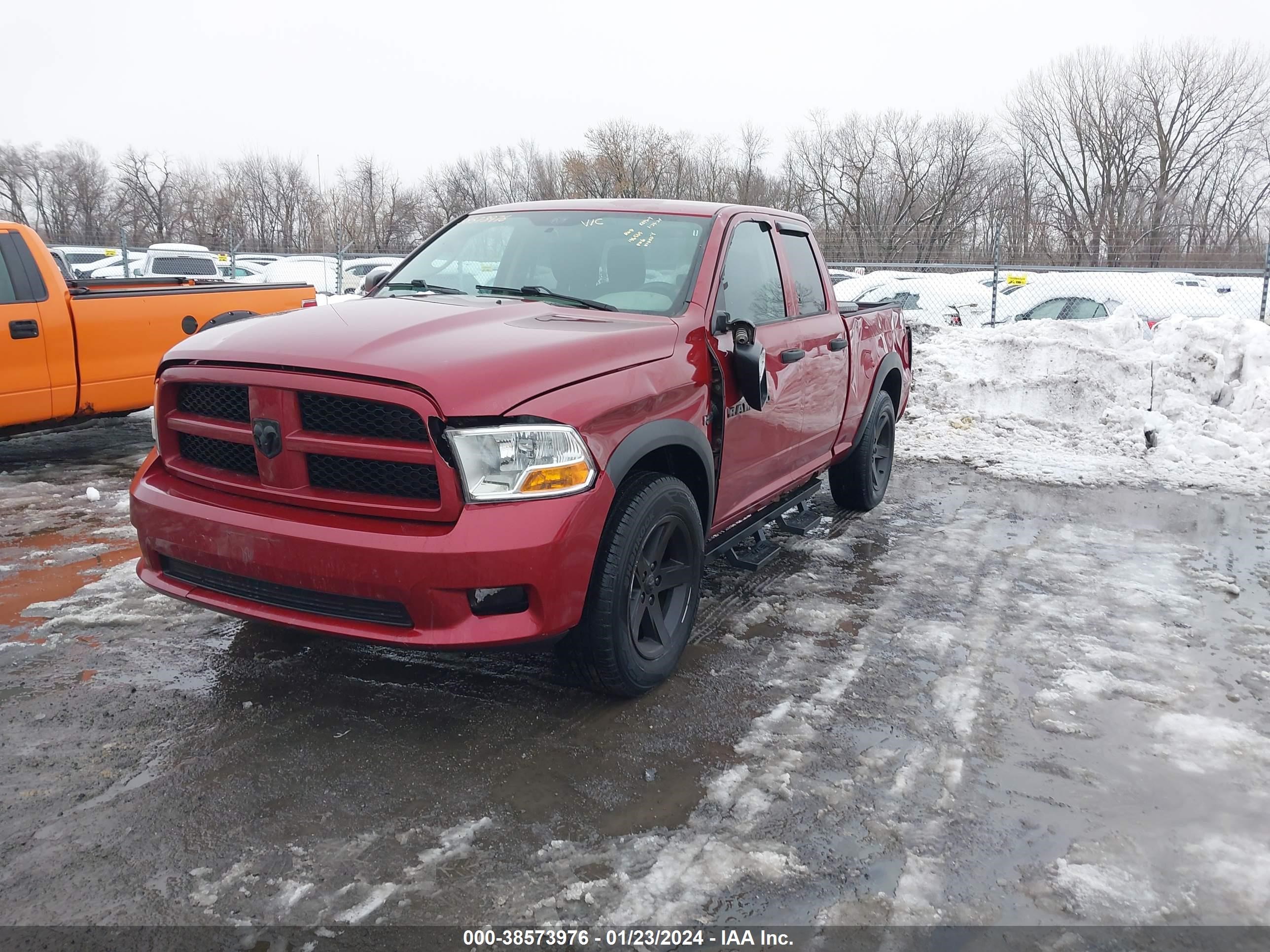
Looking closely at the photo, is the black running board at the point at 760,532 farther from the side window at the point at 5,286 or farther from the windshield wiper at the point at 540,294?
the side window at the point at 5,286

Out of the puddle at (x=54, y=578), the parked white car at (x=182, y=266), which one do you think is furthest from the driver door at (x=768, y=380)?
the parked white car at (x=182, y=266)

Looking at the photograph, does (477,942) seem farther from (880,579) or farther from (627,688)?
(880,579)

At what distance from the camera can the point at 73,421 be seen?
7.23 m

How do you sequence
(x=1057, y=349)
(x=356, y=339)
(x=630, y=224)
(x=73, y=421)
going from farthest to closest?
(x=1057, y=349), (x=73, y=421), (x=630, y=224), (x=356, y=339)

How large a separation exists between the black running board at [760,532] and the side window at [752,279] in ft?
3.42

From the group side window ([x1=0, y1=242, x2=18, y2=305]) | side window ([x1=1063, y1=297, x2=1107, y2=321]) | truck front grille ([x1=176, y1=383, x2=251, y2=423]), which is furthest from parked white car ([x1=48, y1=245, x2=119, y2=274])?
truck front grille ([x1=176, y1=383, x2=251, y2=423])

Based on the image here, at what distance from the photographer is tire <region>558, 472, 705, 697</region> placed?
3.29 meters

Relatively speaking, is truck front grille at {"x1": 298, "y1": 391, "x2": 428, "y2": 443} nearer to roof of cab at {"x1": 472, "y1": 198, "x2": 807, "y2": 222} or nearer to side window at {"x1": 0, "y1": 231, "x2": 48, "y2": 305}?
roof of cab at {"x1": 472, "y1": 198, "x2": 807, "y2": 222}

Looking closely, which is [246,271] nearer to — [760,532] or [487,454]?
[760,532]

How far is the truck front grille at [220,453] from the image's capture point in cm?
330

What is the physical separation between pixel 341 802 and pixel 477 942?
0.77 m

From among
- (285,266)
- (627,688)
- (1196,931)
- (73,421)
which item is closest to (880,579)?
(627,688)

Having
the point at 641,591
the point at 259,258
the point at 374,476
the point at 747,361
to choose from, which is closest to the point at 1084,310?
the point at 747,361

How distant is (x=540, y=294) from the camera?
4.18 m
